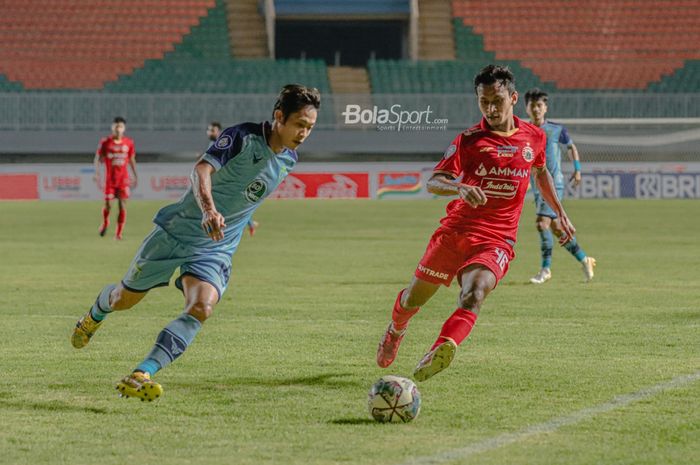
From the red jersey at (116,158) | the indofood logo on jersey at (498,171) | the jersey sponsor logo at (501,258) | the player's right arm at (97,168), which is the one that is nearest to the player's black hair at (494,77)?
the indofood logo on jersey at (498,171)

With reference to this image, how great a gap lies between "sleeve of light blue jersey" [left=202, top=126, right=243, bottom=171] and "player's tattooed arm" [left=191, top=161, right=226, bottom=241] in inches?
1.9

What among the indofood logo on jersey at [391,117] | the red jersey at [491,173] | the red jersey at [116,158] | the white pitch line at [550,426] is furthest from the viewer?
the indofood logo on jersey at [391,117]

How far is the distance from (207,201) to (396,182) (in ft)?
96.1

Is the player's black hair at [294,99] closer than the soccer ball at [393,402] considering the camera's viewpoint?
No

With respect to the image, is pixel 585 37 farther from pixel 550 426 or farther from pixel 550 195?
pixel 550 426

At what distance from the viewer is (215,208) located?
657 centimetres

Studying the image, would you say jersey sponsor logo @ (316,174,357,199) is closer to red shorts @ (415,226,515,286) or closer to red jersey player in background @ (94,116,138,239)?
red jersey player in background @ (94,116,138,239)

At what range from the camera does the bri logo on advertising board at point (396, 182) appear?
3547cm

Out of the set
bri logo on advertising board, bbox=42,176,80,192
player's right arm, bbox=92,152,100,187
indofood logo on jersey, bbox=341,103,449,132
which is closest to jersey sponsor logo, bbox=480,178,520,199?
player's right arm, bbox=92,152,100,187

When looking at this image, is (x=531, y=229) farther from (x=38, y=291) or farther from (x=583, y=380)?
(x=583, y=380)

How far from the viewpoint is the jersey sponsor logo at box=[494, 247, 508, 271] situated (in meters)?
7.26

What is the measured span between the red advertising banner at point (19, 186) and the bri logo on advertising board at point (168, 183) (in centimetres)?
343

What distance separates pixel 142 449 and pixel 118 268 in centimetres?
1101

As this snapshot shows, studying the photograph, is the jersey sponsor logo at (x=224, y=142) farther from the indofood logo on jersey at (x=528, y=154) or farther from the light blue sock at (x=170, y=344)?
the indofood logo on jersey at (x=528, y=154)
